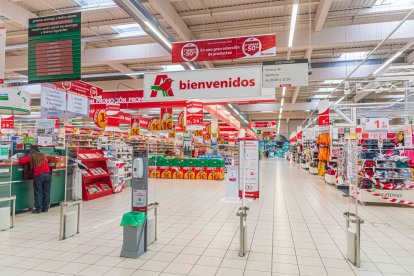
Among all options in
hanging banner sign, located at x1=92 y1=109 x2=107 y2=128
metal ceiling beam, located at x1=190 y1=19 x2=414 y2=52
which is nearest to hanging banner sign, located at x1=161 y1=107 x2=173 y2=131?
hanging banner sign, located at x1=92 y1=109 x2=107 y2=128

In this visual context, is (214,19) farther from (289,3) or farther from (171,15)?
(289,3)

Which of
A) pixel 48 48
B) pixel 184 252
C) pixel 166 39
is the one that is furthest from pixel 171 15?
pixel 184 252

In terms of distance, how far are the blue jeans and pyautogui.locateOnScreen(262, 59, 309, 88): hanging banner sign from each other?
5.57 metres

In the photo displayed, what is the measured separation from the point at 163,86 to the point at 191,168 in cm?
949

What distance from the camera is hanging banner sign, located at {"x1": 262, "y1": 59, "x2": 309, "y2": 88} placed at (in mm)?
5285

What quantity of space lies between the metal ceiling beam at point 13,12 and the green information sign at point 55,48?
333cm

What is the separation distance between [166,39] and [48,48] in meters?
2.92

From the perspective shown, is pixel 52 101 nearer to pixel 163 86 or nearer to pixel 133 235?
pixel 163 86

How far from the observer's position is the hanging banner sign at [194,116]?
12.5 meters

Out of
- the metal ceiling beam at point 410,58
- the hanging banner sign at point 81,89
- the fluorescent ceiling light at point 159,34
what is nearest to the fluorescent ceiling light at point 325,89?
the metal ceiling beam at point 410,58

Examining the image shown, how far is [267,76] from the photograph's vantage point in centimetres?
529

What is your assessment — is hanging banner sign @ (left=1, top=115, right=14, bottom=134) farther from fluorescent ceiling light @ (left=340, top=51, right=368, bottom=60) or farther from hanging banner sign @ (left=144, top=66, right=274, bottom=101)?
fluorescent ceiling light @ (left=340, top=51, right=368, bottom=60)

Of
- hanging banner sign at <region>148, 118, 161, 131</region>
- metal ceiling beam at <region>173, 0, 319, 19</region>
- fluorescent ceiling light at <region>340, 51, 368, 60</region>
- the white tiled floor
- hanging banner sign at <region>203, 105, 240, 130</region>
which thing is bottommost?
the white tiled floor

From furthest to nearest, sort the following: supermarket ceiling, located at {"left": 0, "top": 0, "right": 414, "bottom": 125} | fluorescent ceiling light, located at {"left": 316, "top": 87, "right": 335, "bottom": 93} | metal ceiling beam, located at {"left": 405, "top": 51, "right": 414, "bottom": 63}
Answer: fluorescent ceiling light, located at {"left": 316, "top": 87, "right": 335, "bottom": 93}
metal ceiling beam, located at {"left": 405, "top": 51, "right": 414, "bottom": 63}
supermarket ceiling, located at {"left": 0, "top": 0, "right": 414, "bottom": 125}
